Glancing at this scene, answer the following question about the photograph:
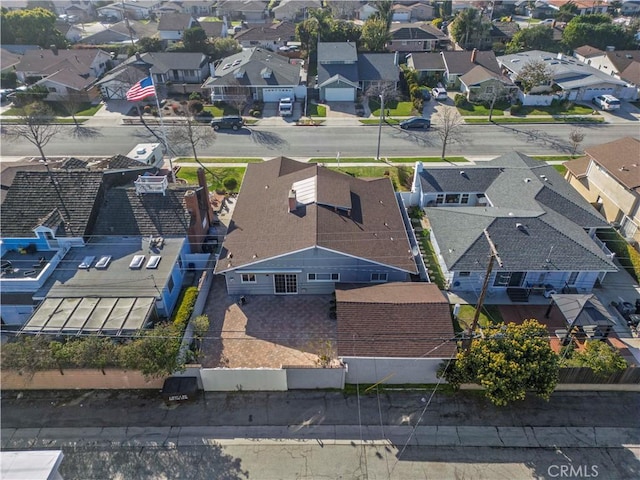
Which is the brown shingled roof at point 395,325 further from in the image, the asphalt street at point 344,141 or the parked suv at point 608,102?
the parked suv at point 608,102

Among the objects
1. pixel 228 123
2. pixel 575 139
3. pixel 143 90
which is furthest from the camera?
pixel 228 123

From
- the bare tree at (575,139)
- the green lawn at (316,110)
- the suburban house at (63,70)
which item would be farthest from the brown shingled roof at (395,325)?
the suburban house at (63,70)

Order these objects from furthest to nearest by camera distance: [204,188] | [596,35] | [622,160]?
1. [596,35]
2. [622,160]
3. [204,188]

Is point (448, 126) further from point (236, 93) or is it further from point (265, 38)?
point (265, 38)

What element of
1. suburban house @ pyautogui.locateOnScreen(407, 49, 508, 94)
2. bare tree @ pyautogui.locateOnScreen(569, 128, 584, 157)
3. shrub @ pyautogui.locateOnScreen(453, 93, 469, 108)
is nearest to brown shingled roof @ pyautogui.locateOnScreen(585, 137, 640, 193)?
bare tree @ pyautogui.locateOnScreen(569, 128, 584, 157)

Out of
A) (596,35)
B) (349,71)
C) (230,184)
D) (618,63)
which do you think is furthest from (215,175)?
(596,35)

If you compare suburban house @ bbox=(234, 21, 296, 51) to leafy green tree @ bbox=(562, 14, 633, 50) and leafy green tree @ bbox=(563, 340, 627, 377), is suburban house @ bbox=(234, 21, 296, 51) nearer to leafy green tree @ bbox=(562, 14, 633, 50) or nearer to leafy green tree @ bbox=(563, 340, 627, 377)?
leafy green tree @ bbox=(562, 14, 633, 50)
